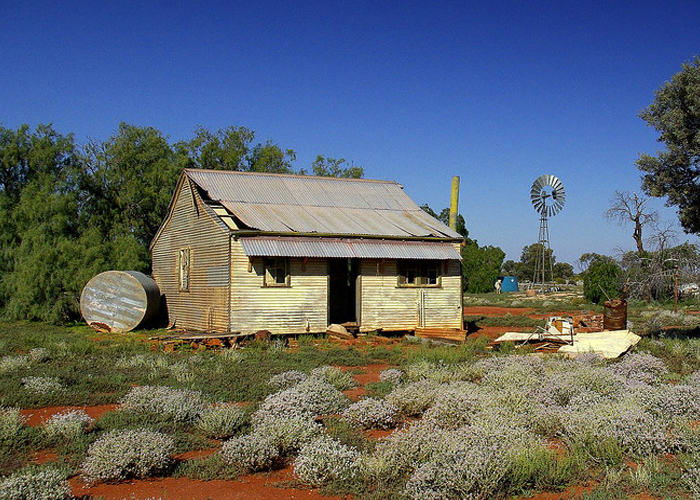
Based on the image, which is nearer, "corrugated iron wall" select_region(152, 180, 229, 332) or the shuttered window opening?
the shuttered window opening

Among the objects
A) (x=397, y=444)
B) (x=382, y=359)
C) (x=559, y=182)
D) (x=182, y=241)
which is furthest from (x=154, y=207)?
(x=559, y=182)

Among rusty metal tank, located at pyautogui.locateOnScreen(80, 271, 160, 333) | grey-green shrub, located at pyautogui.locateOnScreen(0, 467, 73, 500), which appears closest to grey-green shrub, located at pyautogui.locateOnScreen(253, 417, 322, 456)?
grey-green shrub, located at pyautogui.locateOnScreen(0, 467, 73, 500)

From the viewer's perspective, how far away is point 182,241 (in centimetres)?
2338

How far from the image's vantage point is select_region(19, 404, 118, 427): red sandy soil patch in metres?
9.60

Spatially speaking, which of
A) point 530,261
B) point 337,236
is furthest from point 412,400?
point 530,261

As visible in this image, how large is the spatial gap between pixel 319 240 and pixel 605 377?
11.1 m

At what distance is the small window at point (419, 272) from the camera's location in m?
22.1

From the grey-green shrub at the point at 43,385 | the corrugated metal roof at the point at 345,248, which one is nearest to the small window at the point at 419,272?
the corrugated metal roof at the point at 345,248

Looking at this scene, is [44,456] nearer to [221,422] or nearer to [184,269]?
[221,422]

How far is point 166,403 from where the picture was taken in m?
9.55

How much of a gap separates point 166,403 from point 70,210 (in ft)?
71.7

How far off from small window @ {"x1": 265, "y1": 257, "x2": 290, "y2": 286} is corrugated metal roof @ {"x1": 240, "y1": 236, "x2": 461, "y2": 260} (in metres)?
0.73

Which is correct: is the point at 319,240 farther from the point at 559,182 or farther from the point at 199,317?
the point at 559,182

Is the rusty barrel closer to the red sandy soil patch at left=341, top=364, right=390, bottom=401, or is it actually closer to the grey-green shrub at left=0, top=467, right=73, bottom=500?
the red sandy soil patch at left=341, top=364, right=390, bottom=401
